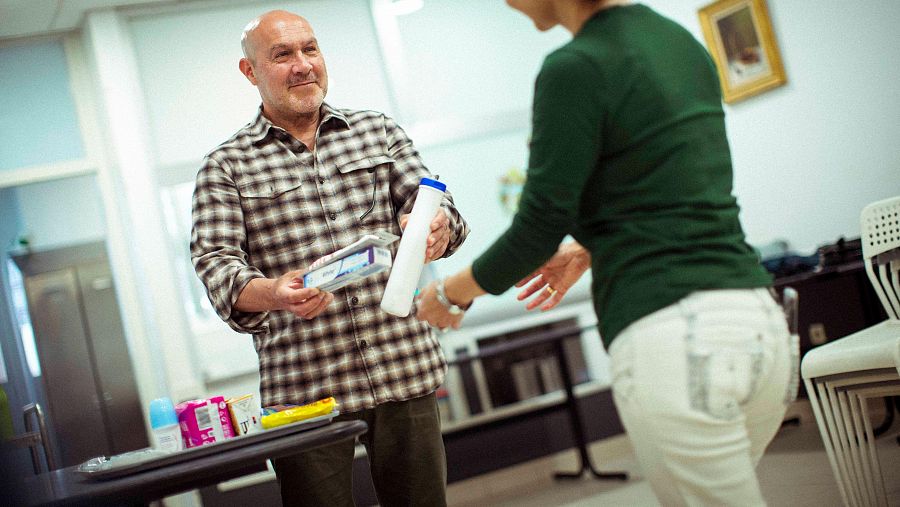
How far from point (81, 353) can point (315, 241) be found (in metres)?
5.09

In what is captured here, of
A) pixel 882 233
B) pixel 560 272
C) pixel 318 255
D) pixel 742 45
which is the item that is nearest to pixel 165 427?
pixel 318 255

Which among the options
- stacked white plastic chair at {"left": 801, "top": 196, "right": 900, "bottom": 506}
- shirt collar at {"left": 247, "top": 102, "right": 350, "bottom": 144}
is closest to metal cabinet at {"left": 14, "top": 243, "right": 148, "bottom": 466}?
shirt collar at {"left": 247, "top": 102, "right": 350, "bottom": 144}

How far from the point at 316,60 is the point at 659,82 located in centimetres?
93

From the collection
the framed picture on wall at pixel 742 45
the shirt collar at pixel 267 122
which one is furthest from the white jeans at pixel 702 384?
the framed picture on wall at pixel 742 45

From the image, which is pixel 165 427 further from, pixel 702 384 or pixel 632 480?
pixel 632 480

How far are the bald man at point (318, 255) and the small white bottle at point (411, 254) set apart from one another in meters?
0.14

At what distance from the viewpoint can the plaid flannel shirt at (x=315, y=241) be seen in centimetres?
167

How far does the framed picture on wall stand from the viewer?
444cm

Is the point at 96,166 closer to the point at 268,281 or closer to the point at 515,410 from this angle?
the point at 515,410

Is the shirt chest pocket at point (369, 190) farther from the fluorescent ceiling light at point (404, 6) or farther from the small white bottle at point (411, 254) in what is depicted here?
the fluorescent ceiling light at point (404, 6)

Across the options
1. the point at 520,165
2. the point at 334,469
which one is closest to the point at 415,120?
the point at 520,165

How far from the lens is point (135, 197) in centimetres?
489

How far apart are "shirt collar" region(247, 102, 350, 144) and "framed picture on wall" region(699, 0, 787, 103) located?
127 inches

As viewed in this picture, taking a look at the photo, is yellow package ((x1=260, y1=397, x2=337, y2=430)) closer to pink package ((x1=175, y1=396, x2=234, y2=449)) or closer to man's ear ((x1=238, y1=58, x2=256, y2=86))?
pink package ((x1=175, y1=396, x2=234, y2=449))
